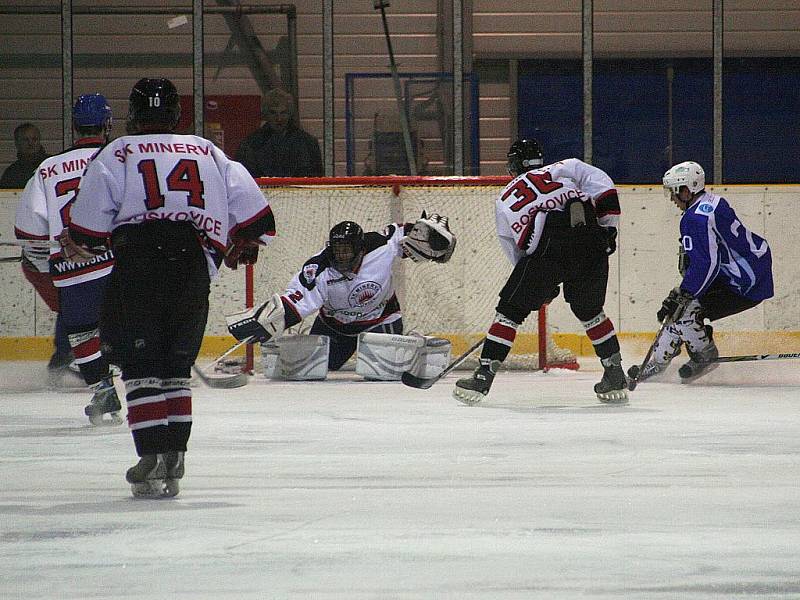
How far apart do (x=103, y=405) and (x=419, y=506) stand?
175 cm

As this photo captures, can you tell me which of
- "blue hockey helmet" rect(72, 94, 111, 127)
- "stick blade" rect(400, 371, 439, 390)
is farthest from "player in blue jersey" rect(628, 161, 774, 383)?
"blue hockey helmet" rect(72, 94, 111, 127)

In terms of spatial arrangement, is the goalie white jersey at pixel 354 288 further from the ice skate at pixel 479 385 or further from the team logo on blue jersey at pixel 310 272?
the ice skate at pixel 479 385

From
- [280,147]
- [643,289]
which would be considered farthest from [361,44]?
[643,289]

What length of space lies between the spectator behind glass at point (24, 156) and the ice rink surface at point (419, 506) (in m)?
2.68

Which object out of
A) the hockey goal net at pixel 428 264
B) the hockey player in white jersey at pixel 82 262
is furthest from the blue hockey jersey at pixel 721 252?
the hockey player in white jersey at pixel 82 262

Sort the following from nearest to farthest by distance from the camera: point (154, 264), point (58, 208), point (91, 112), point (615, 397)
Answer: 1. point (154, 264)
2. point (91, 112)
3. point (58, 208)
4. point (615, 397)

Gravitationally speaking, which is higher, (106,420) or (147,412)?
(147,412)

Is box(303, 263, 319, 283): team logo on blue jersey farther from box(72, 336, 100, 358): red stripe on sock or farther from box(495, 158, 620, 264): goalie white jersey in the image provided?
box(72, 336, 100, 358): red stripe on sock

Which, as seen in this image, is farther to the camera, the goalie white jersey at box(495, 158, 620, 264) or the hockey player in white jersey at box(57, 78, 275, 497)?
the goalie white jersey at box(495, 158, 620, 264)

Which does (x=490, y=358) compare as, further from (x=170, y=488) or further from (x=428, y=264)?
(x=170, y=488)

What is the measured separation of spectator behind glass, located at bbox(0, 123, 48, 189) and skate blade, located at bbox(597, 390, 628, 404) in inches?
146

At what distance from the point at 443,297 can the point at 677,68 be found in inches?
107

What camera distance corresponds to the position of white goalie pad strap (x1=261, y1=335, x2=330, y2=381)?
5840 mm

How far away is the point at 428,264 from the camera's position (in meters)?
6.50
